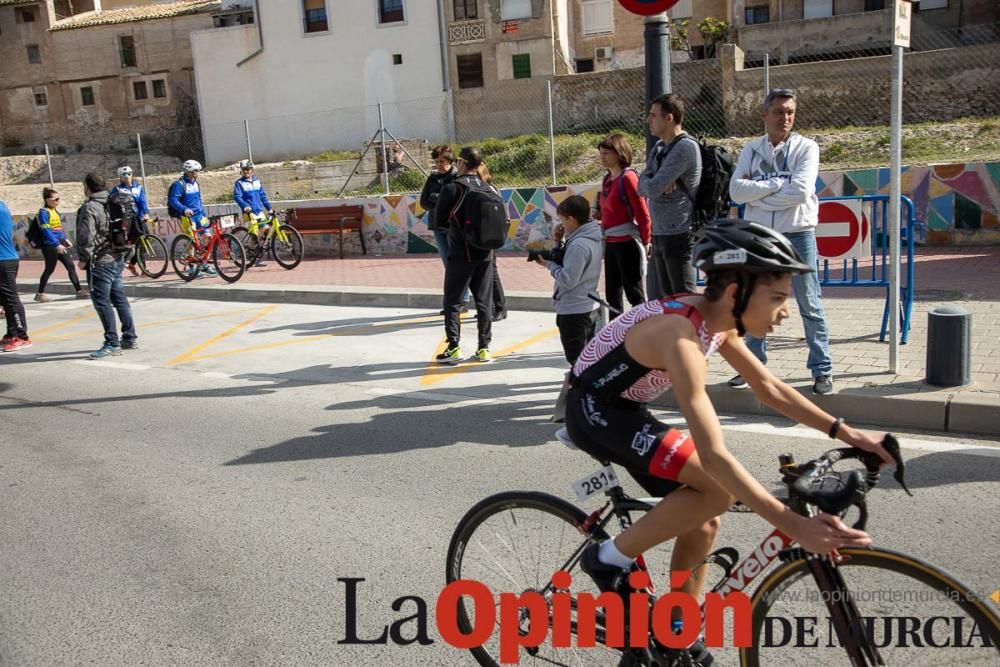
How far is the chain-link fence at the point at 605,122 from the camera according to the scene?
818 inches

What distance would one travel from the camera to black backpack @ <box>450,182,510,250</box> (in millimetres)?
7984

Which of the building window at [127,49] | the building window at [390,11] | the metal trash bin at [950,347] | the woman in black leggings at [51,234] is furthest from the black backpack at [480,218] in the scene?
the building window at [127,49]

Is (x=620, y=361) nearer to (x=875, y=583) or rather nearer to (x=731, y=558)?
(x=731, y=558)

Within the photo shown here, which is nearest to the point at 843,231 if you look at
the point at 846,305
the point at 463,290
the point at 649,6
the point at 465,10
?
the point at 846,305

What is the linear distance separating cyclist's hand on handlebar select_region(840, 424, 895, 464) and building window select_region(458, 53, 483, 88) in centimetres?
3901

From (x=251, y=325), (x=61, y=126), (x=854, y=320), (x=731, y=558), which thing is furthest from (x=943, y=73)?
(x=61, y=126)

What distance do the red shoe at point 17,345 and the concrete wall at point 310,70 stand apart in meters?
27.7

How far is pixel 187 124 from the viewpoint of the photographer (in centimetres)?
5019

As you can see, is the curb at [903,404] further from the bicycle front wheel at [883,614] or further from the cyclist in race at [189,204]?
the cyclist in race at [189,204]

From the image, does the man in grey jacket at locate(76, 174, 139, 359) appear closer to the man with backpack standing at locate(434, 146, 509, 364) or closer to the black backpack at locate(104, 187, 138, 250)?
the black backpack at locate(104, 187, 138, 250)

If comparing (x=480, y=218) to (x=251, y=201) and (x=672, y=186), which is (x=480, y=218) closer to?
(x=672, y=186)

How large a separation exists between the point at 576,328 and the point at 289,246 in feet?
33.6

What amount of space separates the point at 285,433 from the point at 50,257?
9.76m

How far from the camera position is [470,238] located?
8078mm
